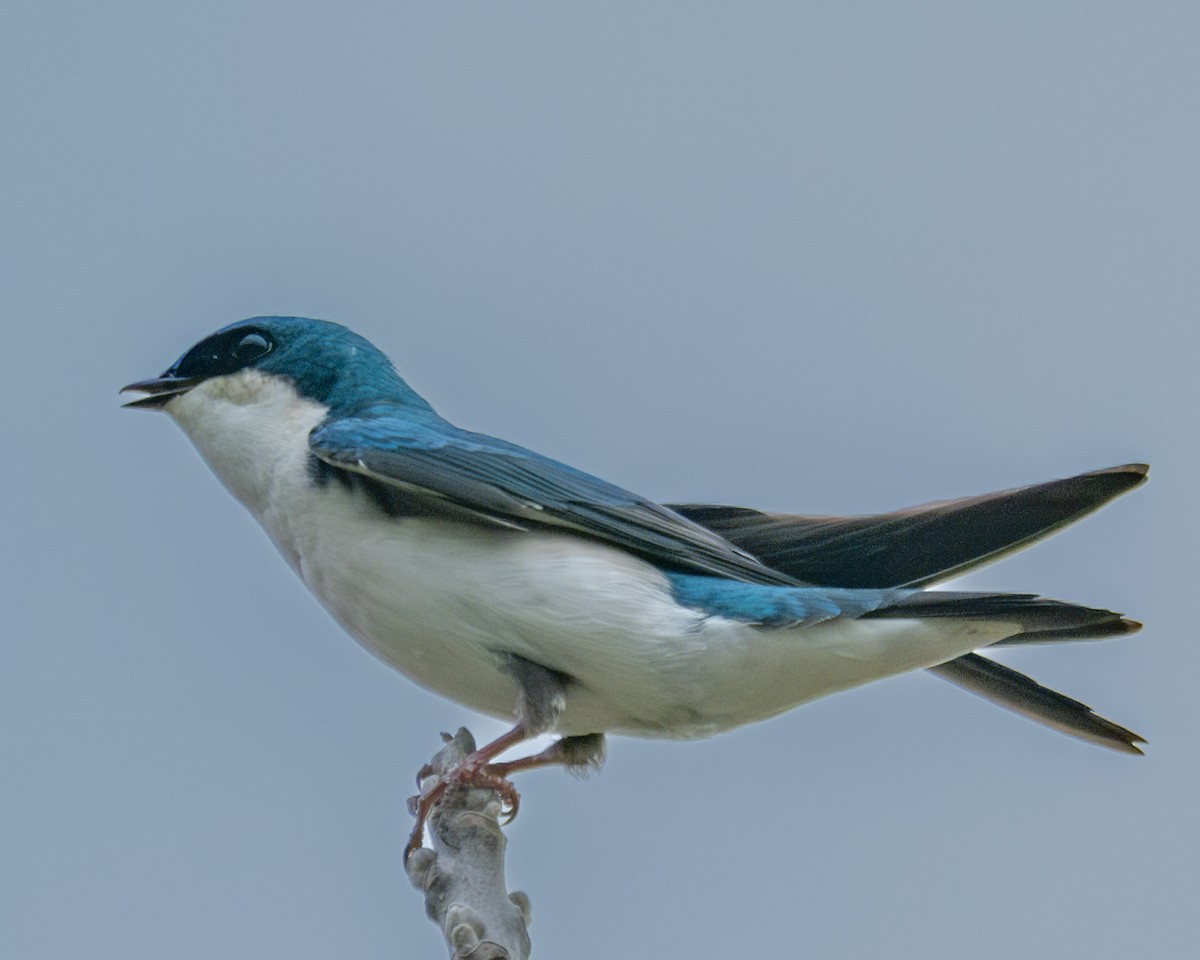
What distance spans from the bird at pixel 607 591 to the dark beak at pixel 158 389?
1.11ft

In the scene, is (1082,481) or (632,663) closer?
(1082,481)

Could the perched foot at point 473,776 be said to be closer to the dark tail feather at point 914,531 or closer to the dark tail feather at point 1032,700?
the dark tail feather at point 914,531

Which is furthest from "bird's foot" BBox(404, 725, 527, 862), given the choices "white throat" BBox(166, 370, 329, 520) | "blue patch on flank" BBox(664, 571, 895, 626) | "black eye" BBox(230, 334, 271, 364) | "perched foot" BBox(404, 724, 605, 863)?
A: "black eye" BBox(230, 334, 271, 364)

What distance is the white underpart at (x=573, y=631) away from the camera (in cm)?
421

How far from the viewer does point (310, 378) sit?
4930 millimetres

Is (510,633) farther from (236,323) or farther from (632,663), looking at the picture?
(236,323)

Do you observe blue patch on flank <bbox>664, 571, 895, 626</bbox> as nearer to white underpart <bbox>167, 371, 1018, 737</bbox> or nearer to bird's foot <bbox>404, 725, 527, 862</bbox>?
white underpart <bbox>167, 371, 1018, 737</bbox>

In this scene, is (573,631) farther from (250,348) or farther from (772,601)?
(250,348)

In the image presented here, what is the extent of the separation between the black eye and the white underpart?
0.68 m

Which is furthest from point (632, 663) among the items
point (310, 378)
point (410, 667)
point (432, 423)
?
point (310, 378)

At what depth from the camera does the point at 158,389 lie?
16.0ft

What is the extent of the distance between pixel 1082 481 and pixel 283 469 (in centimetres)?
219

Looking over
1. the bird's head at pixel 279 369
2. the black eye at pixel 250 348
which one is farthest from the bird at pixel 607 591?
the black eye at pixel 250 348

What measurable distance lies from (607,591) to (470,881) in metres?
1.00
